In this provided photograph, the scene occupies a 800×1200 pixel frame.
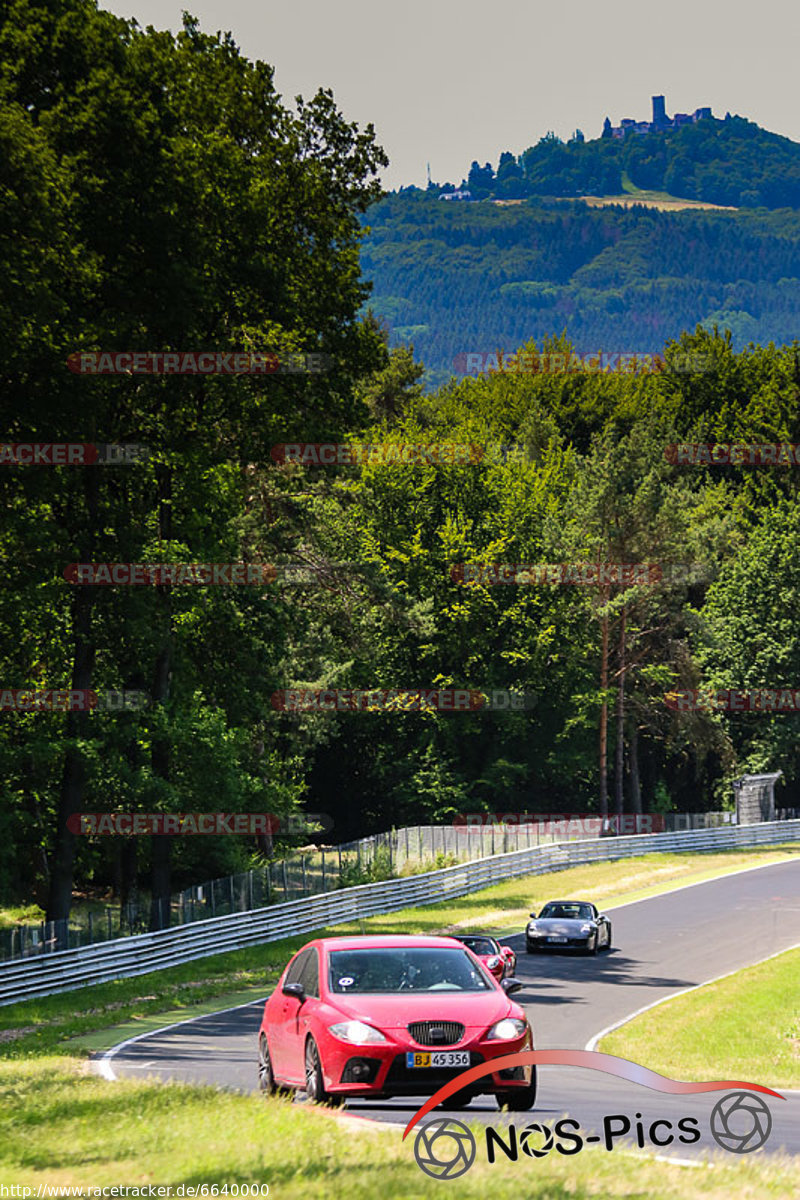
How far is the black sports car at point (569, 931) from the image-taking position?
3312cm

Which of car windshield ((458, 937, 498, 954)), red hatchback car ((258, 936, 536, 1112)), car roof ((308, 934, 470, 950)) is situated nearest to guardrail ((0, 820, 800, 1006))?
car windshield ((458, 937, 498, 954))

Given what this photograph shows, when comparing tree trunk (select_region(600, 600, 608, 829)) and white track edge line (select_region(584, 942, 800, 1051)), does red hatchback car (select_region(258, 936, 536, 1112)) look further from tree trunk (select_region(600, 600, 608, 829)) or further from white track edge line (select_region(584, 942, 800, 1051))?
tree trunk (select_region(600, 600, 608, 829))

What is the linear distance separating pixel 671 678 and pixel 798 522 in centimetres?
1397

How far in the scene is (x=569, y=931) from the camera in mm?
33188

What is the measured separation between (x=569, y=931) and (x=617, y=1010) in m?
8.00

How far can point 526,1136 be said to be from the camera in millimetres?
9641

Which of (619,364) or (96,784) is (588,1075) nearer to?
(96,784)

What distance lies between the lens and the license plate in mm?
10867

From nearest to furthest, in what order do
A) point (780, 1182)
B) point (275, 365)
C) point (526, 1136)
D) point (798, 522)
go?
1. point (780, 1182)
2. point (526, 1136)
3. point (275, 365)
4. point (798, 522)

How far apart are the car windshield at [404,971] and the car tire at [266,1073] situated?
1470mm

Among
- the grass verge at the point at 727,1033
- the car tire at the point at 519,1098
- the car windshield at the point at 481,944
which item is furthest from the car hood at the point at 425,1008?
the car windshield at the point at 481,944

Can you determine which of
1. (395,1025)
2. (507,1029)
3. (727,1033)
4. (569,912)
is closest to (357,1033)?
(395,1025)

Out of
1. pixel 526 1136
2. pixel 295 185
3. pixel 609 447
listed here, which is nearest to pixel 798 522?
pixel 609 447

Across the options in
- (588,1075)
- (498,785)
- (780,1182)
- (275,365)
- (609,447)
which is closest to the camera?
(780,1182)
